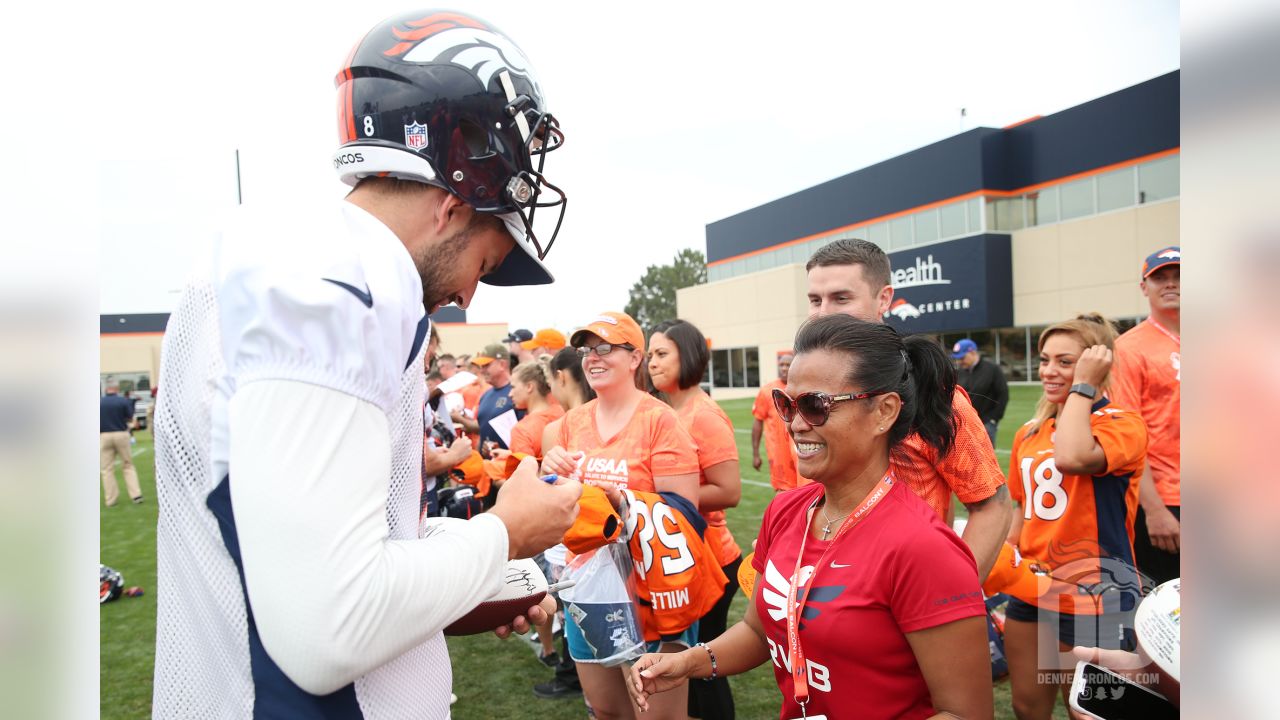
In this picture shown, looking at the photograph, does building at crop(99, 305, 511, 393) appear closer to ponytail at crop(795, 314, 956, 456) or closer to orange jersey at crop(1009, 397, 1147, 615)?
orange jersey at crop(1009, 397, 1147, 615)

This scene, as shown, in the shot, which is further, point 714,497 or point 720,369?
point 720,369

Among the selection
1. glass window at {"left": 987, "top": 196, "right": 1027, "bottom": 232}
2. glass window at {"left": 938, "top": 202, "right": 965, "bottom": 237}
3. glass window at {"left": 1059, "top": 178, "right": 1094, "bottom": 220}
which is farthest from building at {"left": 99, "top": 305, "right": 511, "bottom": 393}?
glass window at {"left": 1059, "top": 178, "right": 1094, "bottom": 220}

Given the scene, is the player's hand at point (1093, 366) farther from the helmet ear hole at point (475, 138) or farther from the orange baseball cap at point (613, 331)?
the helmet ear hole at point (475, 138)

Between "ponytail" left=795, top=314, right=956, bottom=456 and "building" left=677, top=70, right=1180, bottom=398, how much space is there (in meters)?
22.0

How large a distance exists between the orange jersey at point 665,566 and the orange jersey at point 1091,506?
1.60 metres

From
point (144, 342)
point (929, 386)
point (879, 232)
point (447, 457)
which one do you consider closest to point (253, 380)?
point (929, 386)

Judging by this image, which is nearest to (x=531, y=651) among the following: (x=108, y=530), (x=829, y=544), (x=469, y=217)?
(x=829, y=544)

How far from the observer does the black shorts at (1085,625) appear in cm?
276

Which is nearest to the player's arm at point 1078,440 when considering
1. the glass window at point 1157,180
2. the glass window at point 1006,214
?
the glass window at point 1157,180

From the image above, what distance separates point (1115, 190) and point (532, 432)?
27.8 metres

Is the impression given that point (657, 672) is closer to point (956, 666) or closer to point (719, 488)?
point (956, 666)

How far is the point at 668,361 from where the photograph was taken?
5.29 meters

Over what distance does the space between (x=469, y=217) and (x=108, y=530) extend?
13740mm

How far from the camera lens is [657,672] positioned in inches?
93.2
